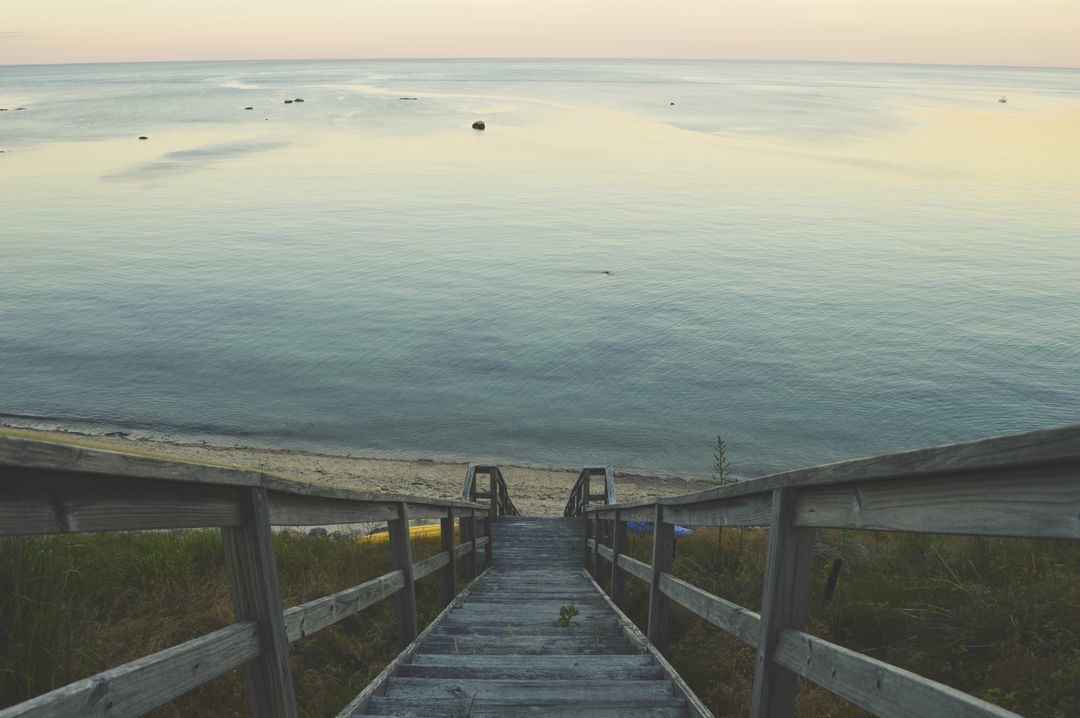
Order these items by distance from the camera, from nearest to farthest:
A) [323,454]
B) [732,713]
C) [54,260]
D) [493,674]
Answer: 1. [493,674]
2. [732,713]
3. [323,454]
4. [54,260]

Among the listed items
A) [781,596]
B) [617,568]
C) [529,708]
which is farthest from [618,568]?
[781,596]

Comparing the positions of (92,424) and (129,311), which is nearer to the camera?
(92,424)

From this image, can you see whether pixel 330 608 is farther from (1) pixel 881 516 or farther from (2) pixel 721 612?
(1) pixel 881 516

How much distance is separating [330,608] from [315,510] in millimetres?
452

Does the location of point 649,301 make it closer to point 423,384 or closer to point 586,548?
point 423,384

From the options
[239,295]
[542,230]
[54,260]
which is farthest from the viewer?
[542,230]

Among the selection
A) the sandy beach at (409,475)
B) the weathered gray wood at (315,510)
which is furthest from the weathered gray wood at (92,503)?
the sandy beach at (409,475)

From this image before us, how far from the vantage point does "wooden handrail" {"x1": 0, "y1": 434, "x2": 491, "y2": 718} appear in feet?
5.36

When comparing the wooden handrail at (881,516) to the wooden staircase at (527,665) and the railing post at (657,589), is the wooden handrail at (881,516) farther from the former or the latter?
the railing post at (657,589)

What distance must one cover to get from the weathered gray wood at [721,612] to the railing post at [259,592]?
1.74 meters

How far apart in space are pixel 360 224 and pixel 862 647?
4927cm

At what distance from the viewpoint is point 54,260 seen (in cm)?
4103

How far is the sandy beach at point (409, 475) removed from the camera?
19734 millimetres

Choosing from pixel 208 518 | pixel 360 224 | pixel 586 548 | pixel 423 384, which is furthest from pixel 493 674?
pixel 360 224
